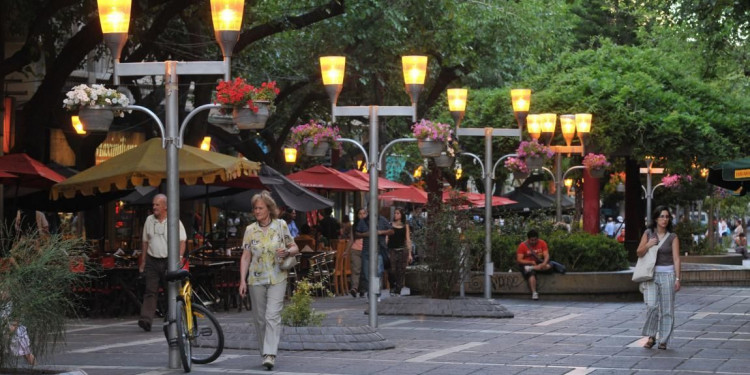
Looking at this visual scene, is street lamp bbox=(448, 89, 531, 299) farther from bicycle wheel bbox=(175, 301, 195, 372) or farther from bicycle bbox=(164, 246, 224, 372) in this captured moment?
bicycle wheel bbox=(175, 301, 195, 372)

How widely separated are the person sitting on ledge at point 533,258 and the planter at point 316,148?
5897mm

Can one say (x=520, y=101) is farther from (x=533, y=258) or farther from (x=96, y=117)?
(x=96, y=117)

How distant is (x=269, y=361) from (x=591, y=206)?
1976cm

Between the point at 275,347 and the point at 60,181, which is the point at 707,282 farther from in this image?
the point at 275,347

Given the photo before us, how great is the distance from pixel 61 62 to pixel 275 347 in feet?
35.1

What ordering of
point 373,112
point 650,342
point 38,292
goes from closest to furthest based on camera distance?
point 38,292 → point 650,342 → point 373,112

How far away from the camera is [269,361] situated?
12.7 m

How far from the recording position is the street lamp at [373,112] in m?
17.3

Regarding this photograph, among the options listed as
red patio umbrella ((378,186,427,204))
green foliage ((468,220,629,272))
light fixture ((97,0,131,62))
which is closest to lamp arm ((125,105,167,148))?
light fixture ((97,0,131,62))

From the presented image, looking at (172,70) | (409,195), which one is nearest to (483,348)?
(172,70)

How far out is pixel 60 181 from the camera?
814 inches

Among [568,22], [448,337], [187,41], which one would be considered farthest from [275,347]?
[568,22]

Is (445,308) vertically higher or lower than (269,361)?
higher

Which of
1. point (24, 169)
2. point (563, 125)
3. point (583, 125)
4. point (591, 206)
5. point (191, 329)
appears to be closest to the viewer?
point (191, 329)
